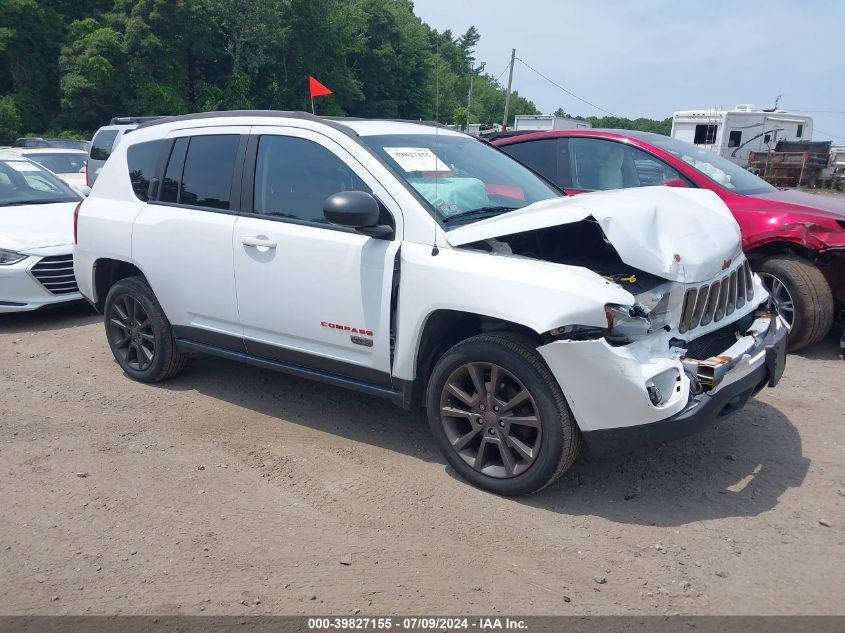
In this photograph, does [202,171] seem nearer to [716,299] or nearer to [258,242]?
[258,242]

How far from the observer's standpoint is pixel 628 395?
10.4ft

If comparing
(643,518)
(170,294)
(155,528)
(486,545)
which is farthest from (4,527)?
(643,518)

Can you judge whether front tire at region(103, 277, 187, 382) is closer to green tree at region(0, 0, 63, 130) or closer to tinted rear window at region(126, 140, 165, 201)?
tinted rear window at region(126, 140, 165, 201)

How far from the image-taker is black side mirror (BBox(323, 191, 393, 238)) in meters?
3.63

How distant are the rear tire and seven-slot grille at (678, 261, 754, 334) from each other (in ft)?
5.66

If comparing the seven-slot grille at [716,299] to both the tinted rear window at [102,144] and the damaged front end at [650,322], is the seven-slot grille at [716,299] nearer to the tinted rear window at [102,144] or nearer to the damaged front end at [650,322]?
the damaged front end at [650,322]

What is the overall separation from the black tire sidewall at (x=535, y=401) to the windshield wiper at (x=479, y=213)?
0.74m

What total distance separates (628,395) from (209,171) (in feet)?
10.2

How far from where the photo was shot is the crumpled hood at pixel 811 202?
570 cm

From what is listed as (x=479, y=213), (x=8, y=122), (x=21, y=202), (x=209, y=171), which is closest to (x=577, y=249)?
(x=479, y=213)

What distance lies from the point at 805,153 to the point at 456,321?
87.1 ft

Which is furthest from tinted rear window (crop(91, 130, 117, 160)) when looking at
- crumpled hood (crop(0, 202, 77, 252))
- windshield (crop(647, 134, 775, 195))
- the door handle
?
windshield (crop(647, 134, 775, 195))

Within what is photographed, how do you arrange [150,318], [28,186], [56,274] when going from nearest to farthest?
1. [150,318]
2. [56,274]
3. [28,186]

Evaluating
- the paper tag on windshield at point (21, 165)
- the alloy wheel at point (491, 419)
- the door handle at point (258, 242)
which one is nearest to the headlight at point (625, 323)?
the alloy wheel at point (491, 419)
